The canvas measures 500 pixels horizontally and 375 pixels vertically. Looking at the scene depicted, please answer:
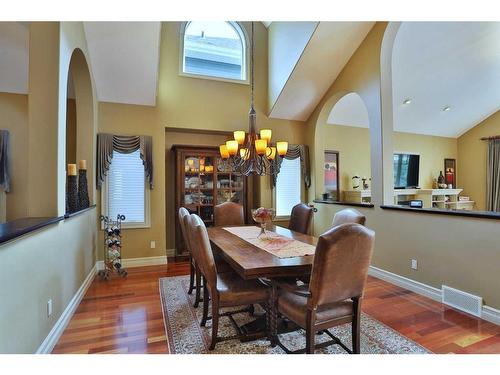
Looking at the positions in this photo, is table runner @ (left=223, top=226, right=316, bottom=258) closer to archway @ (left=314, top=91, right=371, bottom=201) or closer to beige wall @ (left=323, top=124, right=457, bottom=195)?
archway @ (left=314, top=91, right=371, bottom=201)

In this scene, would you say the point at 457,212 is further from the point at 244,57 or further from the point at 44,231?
the point at 244,57

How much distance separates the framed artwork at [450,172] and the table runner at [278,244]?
6261 mm

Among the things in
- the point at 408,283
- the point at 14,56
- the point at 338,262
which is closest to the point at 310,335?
the point at 338,262

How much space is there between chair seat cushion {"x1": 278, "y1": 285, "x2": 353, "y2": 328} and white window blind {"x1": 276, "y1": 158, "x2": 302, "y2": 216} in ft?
10.5

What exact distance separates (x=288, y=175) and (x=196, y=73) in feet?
8.03

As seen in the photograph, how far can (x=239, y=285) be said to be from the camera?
216 cm

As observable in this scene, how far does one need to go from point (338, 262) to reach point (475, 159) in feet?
24.0

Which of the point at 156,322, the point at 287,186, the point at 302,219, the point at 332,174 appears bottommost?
the point at 156,322

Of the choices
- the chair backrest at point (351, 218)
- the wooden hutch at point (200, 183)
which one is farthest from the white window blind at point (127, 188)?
the chair backrest at point (351, 218)

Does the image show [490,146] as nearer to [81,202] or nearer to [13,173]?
[81,202]

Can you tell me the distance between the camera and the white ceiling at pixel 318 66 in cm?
371

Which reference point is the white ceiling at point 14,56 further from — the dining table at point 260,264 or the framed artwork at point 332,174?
the framed artwork at point 332,174

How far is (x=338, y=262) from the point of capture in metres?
1.64

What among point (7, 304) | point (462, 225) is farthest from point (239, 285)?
point (462, 225)
